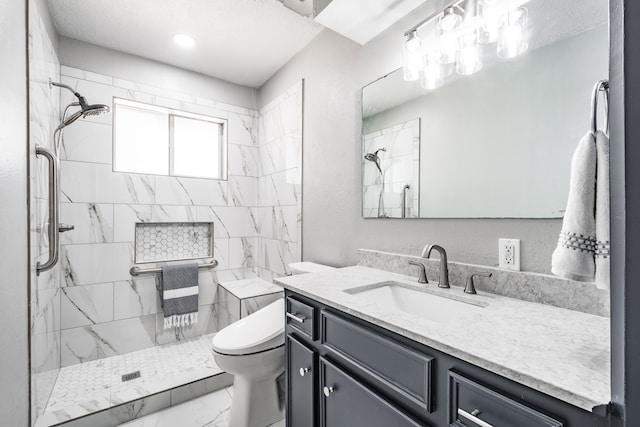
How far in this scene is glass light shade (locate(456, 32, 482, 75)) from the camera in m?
1.22

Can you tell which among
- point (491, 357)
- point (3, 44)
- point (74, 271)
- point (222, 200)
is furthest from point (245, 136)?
point (491, 357)

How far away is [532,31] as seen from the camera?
41.8 inches

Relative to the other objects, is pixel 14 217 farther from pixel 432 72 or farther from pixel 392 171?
pixel 432 72

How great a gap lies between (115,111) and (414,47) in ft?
8.03

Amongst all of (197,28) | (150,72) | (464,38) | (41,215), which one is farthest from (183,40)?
(464,38)

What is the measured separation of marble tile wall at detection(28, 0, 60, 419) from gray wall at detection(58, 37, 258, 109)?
9.1 inches

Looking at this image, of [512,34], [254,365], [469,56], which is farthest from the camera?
[254,365]

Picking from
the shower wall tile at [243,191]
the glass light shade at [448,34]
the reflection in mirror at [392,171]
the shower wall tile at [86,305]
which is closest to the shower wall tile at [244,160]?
the shower wall tile at [243,191]

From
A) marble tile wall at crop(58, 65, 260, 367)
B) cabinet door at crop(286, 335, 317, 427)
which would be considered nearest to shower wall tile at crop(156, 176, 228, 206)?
marble tile wall at crop(58, 65, 260, 367)

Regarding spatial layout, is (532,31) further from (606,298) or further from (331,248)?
(331,248)

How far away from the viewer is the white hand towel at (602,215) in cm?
62

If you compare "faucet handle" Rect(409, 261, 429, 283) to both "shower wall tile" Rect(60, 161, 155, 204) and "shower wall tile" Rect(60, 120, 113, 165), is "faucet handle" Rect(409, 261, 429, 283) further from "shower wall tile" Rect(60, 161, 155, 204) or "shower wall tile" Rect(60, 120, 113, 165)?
"shower wall tile" Rect(60, 120, 113, 165)

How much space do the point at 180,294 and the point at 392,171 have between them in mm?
2115

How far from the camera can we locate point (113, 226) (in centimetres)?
237
